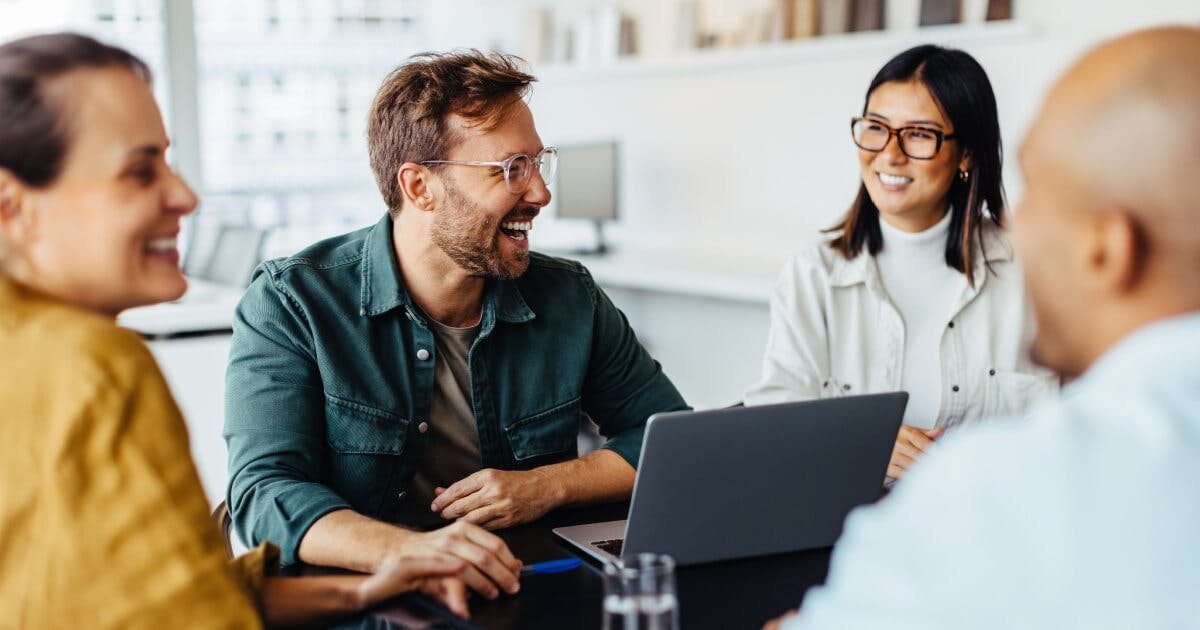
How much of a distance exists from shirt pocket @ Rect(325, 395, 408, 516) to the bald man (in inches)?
38.0

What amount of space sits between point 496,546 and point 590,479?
1.34 ft

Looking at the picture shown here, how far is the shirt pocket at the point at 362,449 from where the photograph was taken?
5.75 feet

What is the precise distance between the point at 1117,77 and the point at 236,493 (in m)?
1.25

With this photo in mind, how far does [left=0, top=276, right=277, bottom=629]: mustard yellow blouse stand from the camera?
0.94 metres

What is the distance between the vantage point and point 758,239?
4809mm

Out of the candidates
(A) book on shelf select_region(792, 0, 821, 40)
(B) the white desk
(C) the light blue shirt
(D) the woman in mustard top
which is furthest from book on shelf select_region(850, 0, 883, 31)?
(C) the light blue shirt

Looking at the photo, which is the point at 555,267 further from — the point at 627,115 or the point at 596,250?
the point at 627,115

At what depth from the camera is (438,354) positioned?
1.90 m

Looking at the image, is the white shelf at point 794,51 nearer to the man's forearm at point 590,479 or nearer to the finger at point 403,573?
the man's forearm at point 590,479

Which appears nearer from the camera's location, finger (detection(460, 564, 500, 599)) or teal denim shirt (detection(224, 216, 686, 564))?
finger (detection(460, 564, 500, 599))

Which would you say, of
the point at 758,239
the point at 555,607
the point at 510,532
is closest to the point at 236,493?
the point at 510,532

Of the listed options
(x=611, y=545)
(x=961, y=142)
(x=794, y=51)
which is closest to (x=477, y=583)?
(x=611, y=545)

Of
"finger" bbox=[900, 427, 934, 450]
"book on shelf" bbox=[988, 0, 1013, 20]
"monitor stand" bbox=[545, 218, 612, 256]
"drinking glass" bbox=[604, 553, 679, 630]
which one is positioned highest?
"book on shelf" bbox=[988, 0, 1013, 20]

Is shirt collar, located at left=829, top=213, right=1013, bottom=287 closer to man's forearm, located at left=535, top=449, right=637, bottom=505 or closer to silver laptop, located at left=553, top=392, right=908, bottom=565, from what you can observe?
man's forearm, located at left=535, top=449, right=637, bottom=505
